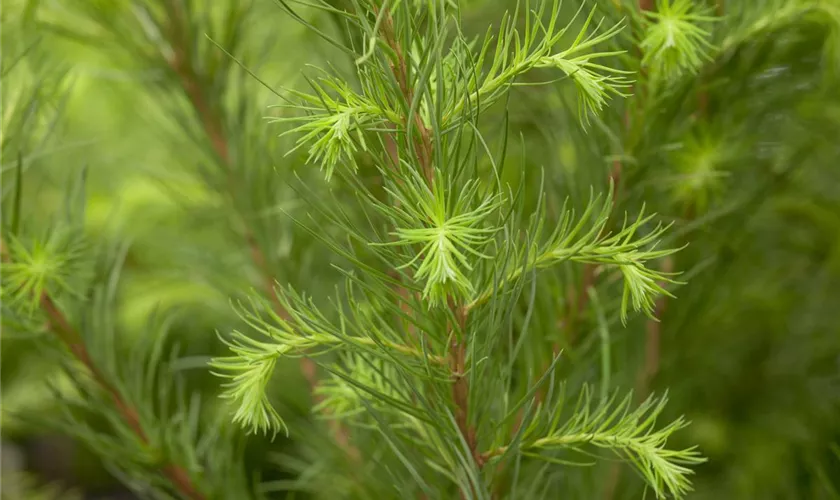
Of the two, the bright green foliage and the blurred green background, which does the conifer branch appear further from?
the bright green foliage

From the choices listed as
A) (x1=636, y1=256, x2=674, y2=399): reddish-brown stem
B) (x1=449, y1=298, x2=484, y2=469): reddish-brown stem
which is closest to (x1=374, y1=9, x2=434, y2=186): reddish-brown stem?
(x1=449, y1=298, x2=484, y2=469): reddish-brown stem

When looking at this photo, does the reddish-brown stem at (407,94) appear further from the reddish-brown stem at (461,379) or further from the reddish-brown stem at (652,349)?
the reddish-brown stem at (652,349)

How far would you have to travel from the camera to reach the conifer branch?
0.35 metres

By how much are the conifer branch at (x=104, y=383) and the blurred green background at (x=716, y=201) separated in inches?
1.1

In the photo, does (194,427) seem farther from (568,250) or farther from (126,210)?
(126,210)

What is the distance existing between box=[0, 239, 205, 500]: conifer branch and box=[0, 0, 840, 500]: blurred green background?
29 mm

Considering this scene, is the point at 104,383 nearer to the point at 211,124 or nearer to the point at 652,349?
the point at 211,124

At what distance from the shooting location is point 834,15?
334 mm

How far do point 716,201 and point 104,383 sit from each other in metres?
0.33

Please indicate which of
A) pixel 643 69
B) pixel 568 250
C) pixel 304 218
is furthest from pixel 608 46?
pixel 304 218

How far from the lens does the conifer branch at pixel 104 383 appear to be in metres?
0.35

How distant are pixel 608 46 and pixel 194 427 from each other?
0.29 metres

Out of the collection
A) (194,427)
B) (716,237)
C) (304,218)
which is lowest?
(194,427)

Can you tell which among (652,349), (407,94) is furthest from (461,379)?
(652,349)
